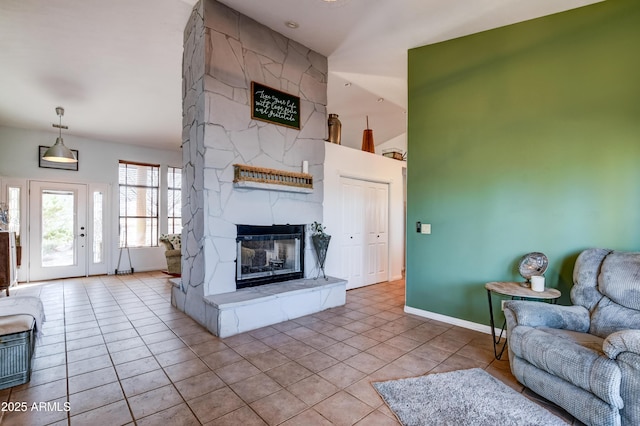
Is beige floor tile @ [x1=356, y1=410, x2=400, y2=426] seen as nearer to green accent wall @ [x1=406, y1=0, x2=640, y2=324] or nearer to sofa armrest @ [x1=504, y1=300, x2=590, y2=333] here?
sofa armrest @ [x1=504, y1=300, x2=590, y2=333]

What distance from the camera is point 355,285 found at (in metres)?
5.36

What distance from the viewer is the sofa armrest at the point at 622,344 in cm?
164

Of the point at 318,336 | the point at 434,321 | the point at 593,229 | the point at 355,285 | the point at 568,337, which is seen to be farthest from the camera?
the point at 355,285

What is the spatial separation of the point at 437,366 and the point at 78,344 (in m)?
3.38

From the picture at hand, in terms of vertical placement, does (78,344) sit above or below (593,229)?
below

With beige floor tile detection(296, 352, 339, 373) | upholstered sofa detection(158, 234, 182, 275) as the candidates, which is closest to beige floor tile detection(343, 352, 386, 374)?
beige floor tile detection(296, 352, 339, 373)

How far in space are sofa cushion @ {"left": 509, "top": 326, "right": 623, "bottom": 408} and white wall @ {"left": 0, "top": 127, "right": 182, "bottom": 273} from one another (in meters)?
7.64

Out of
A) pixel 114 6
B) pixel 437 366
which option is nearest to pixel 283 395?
pixel 437 366

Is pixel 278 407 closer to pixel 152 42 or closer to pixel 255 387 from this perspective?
pixel 255 387

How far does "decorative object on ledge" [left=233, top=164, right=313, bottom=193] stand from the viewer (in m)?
3.53

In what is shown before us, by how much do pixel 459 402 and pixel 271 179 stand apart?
2898 millimetres

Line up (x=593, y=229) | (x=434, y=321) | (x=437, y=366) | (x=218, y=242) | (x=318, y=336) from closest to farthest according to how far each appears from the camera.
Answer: (x=437, y=366) → (x=593, y=229) → (x=318, y=336) → (x=218, y=242) → (x=434, y=321)

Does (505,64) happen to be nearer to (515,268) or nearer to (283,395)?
(515,268)

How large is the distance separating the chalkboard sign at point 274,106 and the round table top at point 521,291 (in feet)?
10.1
